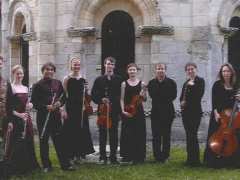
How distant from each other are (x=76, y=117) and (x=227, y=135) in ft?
9.05

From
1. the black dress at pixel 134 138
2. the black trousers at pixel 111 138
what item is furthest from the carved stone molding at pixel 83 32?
the black trousers at pixel 111 138

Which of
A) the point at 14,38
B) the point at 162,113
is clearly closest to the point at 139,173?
the point at 162,113

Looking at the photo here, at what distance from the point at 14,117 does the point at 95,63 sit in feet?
19.0

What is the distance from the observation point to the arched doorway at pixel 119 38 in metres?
13.8

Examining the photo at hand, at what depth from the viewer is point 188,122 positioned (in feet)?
30.5

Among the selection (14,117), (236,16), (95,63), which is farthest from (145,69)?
(14,117)

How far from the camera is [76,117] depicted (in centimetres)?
942

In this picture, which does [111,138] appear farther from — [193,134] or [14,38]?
[14,38]

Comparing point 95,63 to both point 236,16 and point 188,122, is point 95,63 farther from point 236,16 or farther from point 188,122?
point 188,122

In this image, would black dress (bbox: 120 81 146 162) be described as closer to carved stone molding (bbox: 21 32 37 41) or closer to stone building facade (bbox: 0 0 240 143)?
stone building facade (bbox: 0 0 240 143)

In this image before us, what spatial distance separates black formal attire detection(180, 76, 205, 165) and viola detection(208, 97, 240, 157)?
69 centimetres

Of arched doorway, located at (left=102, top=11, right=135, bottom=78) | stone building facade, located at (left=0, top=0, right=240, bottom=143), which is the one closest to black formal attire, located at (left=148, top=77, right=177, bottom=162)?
stone building facade, located at (left=0, top=0, right=240, bottom=143)

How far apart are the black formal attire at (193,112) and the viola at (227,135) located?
69 centimetres

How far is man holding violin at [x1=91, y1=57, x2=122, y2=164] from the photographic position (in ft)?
30.6
